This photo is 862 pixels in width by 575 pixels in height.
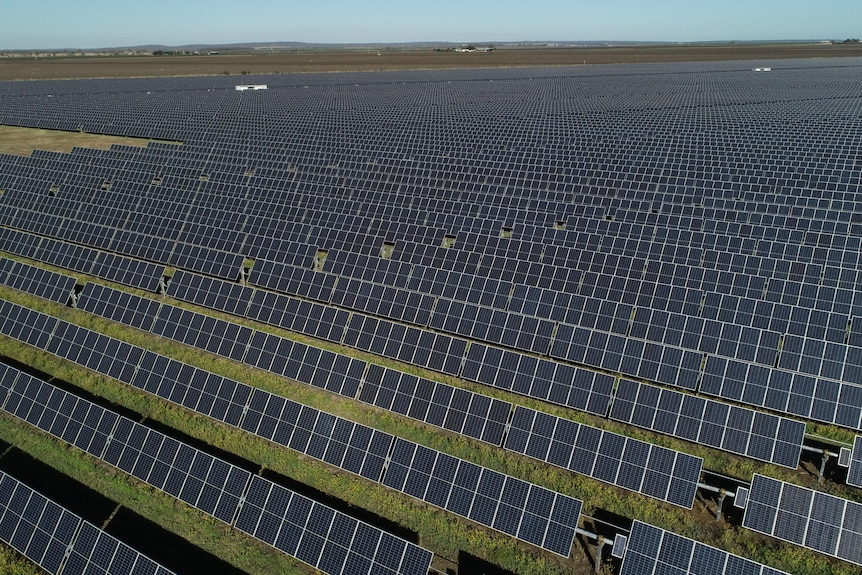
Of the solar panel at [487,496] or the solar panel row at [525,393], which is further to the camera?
the solar panel row at [525,393]

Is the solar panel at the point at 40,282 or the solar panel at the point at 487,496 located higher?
the solar panel at the point at 40,282

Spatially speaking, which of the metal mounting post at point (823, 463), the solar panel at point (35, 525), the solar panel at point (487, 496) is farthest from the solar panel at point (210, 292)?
the metal mounting post at point (823, 463)

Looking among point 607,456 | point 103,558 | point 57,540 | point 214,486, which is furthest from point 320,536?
point 607,456

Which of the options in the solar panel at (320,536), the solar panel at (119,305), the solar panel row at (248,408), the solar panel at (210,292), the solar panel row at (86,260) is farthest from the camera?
the solar panel row at (86,260)

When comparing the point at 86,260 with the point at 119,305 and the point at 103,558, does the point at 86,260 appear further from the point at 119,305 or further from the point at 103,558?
the point at 103,558

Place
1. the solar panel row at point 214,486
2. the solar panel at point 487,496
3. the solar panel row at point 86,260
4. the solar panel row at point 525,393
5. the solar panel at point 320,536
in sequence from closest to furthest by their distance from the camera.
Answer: the solar panel at point 320,536 → the solar panel row at point 214,486 → the solar panel at point 487,496 → the solar panel row at point 525,393 → the solar panel row at point 86,260

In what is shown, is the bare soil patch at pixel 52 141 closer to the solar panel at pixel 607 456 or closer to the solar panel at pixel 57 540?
the solar panel at pixel 57 540

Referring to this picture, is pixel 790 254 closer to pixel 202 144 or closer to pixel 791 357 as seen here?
pixel 791 357
